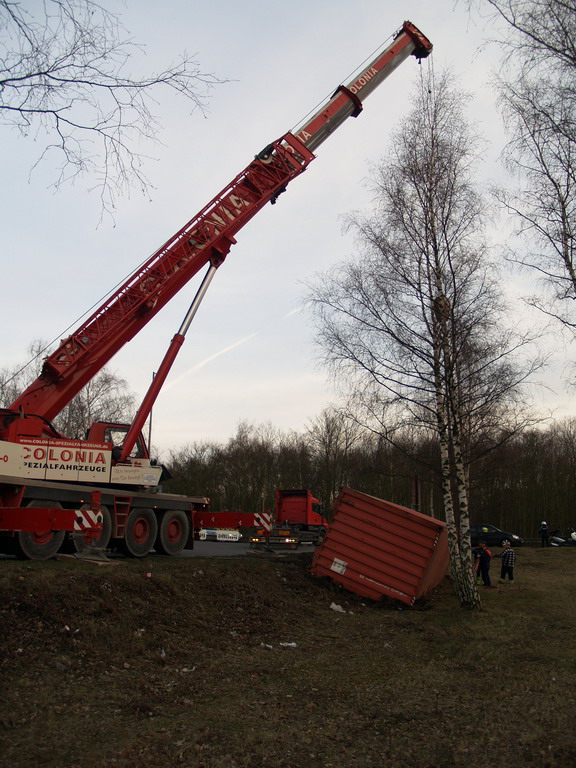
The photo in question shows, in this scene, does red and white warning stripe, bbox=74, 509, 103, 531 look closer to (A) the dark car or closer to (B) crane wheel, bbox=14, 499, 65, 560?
(B) crane wheel, bbox=14, 499, 65, 560

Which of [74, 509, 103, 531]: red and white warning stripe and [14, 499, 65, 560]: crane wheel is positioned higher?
[74, 509, 103, 531]: red and white warning stripe

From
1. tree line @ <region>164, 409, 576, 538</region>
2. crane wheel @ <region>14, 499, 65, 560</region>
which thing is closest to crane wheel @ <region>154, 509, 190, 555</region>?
crane wheel @ <region>14, 499, 65, 560</region>

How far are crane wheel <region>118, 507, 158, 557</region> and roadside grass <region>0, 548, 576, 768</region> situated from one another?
1.61 m

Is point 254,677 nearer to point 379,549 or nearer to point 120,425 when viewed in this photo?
point 379,549

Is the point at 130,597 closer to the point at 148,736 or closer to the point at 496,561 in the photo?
the point at 148,736

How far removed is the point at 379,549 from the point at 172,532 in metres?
4.87

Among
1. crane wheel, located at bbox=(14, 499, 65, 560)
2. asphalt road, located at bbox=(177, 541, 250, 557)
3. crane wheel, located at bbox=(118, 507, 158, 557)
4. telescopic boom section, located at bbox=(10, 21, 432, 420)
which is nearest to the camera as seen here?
crane wheel, located at bbox=(14, 499, 65, 560)

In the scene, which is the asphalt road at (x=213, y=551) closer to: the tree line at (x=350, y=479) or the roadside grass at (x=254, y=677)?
the roadside grass at (x=254, y=677)

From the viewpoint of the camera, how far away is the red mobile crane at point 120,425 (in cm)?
1052

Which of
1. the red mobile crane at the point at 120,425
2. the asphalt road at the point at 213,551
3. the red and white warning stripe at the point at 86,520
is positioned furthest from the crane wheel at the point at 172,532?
the red and white warning stripe at the point at 86,520

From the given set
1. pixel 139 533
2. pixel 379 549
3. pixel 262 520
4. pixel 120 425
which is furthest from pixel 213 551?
pixel 379 549

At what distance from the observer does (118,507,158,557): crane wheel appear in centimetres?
1270

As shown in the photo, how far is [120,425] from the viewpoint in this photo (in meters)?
13.6

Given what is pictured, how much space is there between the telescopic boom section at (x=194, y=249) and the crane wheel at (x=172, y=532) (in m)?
3.63
